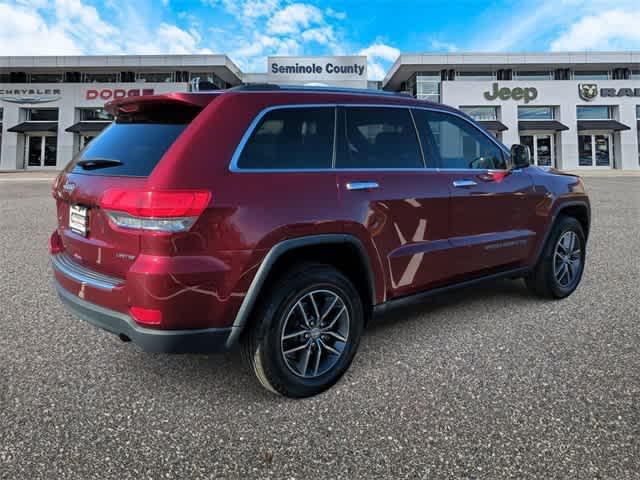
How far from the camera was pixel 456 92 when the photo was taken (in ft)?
126

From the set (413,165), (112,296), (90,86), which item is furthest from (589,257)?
(90,86)

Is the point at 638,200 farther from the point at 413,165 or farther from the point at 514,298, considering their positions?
the point at 413,165

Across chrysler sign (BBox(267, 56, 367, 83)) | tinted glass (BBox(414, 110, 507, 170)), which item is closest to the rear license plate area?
tinted glass (BBox(414, 110, 507, 170))

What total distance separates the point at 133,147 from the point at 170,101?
1.05 ft

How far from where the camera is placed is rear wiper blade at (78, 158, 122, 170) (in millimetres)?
2434

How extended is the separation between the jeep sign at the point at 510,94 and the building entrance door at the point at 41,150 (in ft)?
126

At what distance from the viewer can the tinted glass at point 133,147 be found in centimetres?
228

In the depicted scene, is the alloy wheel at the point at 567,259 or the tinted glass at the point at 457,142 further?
the alloy wheel at the point at 567,259

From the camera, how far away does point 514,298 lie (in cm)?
438

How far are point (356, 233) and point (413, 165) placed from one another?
0.78m

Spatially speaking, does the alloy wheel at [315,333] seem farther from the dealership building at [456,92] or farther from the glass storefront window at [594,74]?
the glass storefront window at [594,74]

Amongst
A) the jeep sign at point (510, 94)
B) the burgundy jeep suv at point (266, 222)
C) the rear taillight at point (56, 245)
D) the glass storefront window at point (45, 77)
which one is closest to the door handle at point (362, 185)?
the burgundy jeep suv at point (266, 222)

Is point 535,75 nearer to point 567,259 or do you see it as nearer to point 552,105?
point 552,105

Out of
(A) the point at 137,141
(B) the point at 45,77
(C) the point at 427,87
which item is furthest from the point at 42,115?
(A) the point at 137,141
